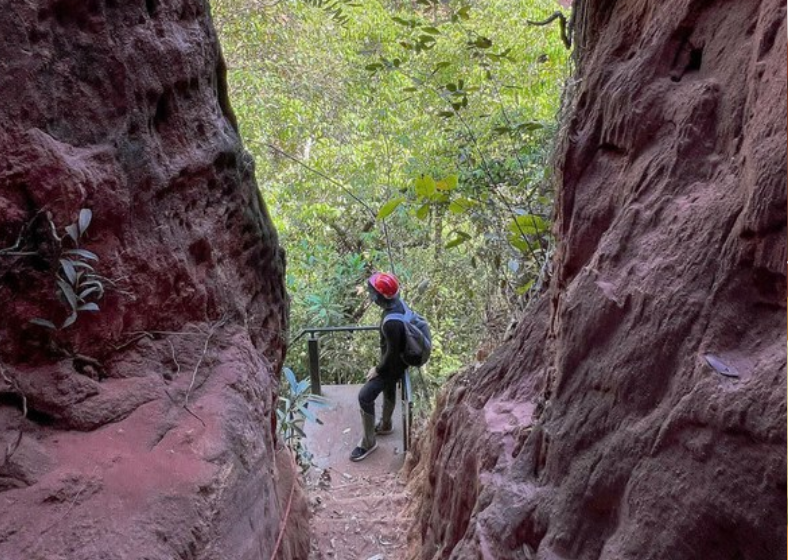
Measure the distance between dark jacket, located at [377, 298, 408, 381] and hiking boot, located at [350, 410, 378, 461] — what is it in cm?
57

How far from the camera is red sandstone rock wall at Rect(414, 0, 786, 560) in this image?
5.35 ft

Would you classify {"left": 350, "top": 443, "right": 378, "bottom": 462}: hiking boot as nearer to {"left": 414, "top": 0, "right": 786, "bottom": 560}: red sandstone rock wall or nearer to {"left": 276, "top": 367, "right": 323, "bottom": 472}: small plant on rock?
{"left": 276, "top": 367, "right": 323, "bottom": 472}: small plant on rock

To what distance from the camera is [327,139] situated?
860cm

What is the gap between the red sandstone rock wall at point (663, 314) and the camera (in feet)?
5.35

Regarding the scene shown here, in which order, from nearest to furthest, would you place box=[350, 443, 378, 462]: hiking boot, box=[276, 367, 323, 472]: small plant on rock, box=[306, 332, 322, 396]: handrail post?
box=[276, 367, 323, 472]: small plant on rock < box=[350, 443, 378, 462]: hiking boot < box=[306, 332, 322, 396]: handrail post

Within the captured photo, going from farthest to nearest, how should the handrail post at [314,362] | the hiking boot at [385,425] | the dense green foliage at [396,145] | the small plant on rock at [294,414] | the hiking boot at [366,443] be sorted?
the handrail post at [314,362], the hiking boot at [385,425], the hiking boot at [366,443], the dense green foliage at [396,145], the small plant on rock at [294,414]

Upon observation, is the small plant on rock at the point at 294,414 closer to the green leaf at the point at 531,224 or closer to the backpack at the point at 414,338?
the backpack at the point at 414,338

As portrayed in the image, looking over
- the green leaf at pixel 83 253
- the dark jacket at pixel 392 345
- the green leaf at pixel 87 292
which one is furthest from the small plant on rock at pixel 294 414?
the green leaf at pixel 83 253

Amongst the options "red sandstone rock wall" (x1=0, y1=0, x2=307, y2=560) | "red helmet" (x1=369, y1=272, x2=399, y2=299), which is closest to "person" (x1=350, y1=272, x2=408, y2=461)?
"red helmet" (x1=369, y1=272, x2=399, y2=299)

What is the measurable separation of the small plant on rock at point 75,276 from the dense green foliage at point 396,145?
2706 mm

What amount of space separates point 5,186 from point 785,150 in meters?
2.51

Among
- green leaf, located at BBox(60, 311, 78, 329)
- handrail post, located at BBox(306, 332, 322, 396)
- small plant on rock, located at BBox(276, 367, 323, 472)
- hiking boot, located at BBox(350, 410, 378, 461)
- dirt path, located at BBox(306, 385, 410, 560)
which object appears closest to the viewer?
green leaf, located at BBox(60, 311, 78, 329)

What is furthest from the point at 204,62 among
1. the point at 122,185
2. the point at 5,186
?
the point at 5,186

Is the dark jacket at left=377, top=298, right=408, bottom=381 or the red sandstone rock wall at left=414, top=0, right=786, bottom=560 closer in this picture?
the red sandstone rock wall at left=414, top=0, right=786, bottom=560
